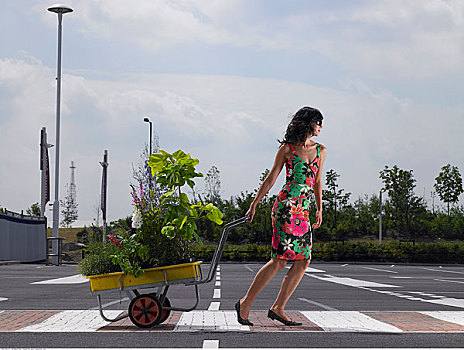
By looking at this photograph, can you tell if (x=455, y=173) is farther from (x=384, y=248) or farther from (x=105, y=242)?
(x=105, y=242)

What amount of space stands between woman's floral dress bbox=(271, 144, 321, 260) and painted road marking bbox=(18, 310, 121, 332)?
2.16 m

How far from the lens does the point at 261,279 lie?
6848mm

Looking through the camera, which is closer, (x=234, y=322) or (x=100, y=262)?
(x=100, y=262)

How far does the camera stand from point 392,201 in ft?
194

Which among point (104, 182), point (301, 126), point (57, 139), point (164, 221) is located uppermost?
point (57, 139)

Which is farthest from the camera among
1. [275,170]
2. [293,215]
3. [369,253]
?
[369,253]

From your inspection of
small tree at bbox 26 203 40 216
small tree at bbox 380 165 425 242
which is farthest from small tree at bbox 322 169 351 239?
small tree at bbox 26 203 40 216

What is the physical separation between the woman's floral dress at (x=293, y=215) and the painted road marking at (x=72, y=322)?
2.16 meters

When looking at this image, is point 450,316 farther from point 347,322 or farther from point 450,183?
point 450,183

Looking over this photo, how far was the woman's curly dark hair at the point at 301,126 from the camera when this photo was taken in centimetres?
683

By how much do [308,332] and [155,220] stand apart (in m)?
1.89

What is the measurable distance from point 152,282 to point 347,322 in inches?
94.2

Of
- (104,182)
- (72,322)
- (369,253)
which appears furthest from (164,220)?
(369,253)

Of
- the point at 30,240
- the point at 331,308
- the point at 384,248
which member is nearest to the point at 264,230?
the point at 384,248
